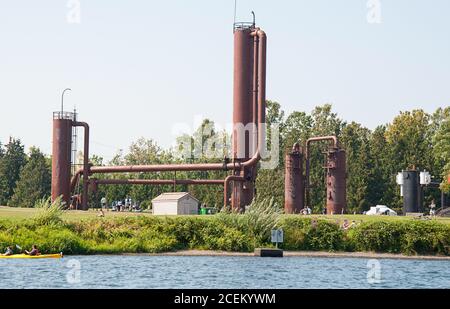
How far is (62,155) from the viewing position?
3573 inches

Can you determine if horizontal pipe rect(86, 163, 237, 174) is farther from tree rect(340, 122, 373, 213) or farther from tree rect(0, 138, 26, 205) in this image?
tree rect(0, 138, 26, 205)

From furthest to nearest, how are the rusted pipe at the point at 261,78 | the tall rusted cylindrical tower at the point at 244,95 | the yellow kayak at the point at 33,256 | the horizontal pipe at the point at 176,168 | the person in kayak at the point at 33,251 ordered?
1. the horizontal pipe at the point at 176,168
2. the tall rusted cylindrical tower at the point at 244,95
3. the rusted pipe at the point at 261,78
4. the person in kayak at the point at 33,251
5. the yellow kayak at the point at 33,256

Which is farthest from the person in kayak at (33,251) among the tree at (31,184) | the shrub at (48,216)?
the tree at (31,184)

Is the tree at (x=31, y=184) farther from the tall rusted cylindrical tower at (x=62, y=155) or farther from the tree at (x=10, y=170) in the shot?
the tall rusted cylindrical tower at (x=62, y=155)

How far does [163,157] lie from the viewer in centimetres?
15425

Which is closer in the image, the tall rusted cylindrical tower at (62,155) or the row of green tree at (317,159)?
the tall rusted cylindrical tower at (62,155)

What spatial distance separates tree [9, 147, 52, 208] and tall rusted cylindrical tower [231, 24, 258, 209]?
57.4 meters

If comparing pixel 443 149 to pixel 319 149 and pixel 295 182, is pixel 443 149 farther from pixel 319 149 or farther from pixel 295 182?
pixel 295 182

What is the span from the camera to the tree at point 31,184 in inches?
5246

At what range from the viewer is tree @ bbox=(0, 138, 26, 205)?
140250 millimetres

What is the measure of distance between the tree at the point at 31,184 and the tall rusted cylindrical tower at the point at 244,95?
57448mm

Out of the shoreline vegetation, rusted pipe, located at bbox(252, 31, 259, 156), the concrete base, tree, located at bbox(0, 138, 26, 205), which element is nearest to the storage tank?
rusted pipe, located at bbox(252, 31, 259, 156)
